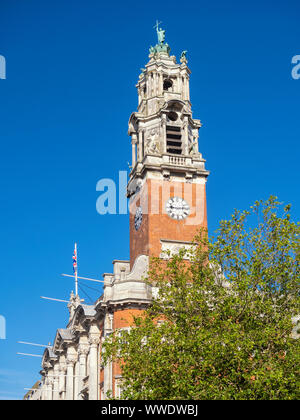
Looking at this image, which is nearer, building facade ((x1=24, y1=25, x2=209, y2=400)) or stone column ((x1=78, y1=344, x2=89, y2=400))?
building facade ((x1=24, y1=25, x2=209, y2=400))

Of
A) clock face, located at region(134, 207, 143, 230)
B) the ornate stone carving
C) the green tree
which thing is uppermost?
the ornate stone carving

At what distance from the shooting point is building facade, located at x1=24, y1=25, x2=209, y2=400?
47.9 meters

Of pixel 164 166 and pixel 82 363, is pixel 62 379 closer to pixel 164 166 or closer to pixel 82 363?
pixel 82 363

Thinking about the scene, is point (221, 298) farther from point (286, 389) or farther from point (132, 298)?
point (132, 298)

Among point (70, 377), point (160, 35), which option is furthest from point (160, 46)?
point (70, 377)

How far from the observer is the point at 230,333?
1125 inches

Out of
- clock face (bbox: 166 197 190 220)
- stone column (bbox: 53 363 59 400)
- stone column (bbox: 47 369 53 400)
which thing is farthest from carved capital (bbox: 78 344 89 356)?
stone column (bbox: 47 369 53 400)

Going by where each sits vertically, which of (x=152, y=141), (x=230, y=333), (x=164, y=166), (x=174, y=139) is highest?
(x=174, y=139)

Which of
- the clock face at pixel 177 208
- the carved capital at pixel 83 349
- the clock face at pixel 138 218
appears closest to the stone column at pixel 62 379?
the carved capital at pixel 83 349

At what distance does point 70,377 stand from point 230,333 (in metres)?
33.0

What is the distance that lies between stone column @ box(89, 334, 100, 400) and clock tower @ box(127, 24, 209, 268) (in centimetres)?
735

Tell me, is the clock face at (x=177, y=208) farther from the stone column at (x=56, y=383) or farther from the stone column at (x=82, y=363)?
the stone column at (x=56, y=383)

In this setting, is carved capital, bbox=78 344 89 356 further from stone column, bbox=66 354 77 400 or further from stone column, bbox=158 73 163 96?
stone column, bbox=158 73 163 96
